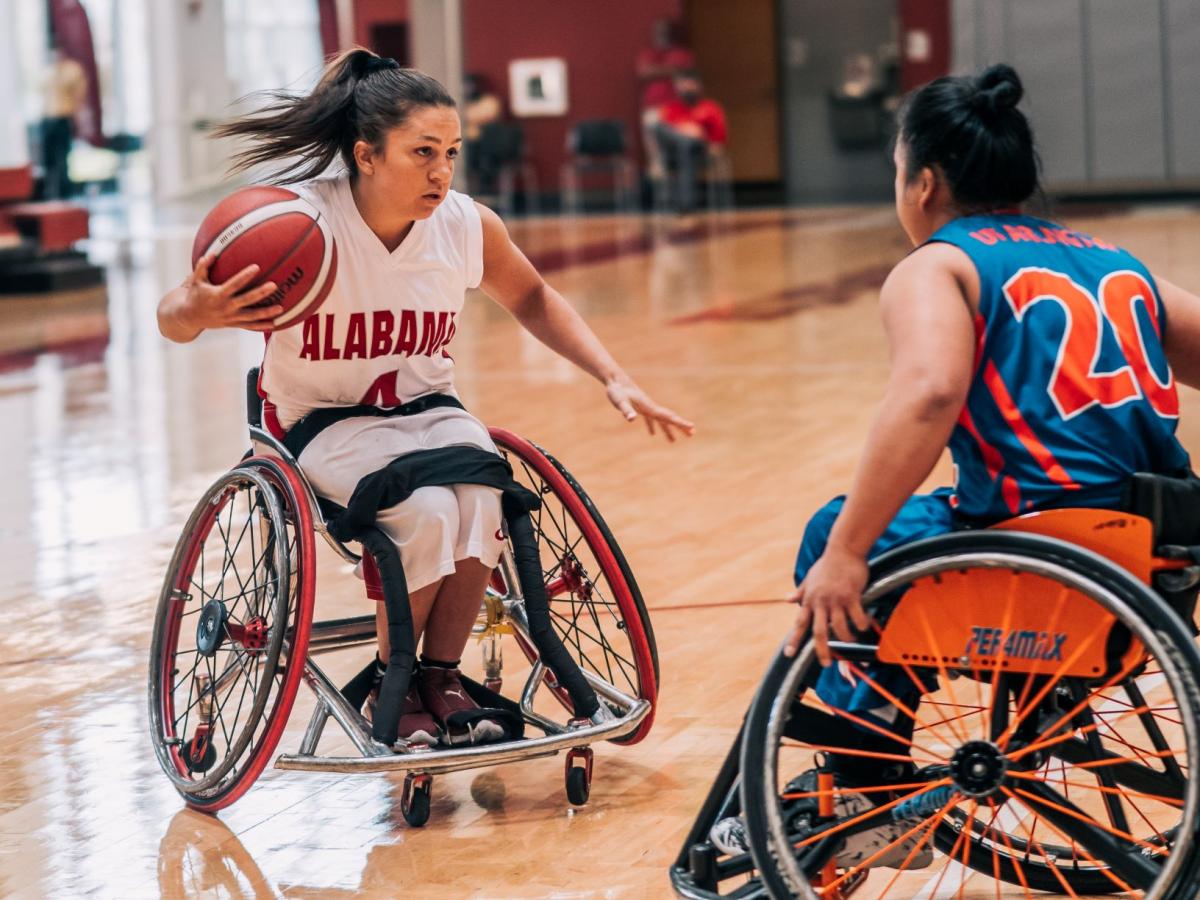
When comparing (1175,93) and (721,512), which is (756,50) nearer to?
(1175,93)

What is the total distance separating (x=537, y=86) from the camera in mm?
17672

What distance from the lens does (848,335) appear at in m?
8.09

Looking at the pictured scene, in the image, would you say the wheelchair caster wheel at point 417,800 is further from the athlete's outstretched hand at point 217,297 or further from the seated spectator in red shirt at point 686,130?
the seated spectator in red shirt at point 686,130

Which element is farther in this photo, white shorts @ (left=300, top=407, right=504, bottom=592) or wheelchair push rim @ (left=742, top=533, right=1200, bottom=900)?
white shorts @ (left=300, top=407, right=504, bottom=592)

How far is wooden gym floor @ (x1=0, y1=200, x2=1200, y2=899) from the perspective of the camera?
2510mm

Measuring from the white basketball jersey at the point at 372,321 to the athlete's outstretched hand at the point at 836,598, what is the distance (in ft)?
3.45

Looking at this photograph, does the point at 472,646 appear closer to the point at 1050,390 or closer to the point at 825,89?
the point at 1050,390

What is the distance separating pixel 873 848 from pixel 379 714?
2.62 feet

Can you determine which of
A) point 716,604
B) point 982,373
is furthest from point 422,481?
point 716,604

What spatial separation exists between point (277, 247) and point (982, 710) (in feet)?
3.89

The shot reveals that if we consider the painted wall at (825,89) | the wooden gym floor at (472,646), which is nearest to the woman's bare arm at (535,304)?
the wooden gym floor at (472,646)

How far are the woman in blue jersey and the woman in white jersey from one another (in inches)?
28.6

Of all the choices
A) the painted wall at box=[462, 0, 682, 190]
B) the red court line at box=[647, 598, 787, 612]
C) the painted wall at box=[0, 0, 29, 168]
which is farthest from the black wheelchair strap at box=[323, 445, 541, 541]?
the painted wall at box=[462, 0, 682, 190]

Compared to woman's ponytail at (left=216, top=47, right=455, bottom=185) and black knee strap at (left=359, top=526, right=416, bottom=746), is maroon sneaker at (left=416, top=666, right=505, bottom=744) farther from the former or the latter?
woman's ponytail at (left=216, top=47, right=455, bottom=185)
